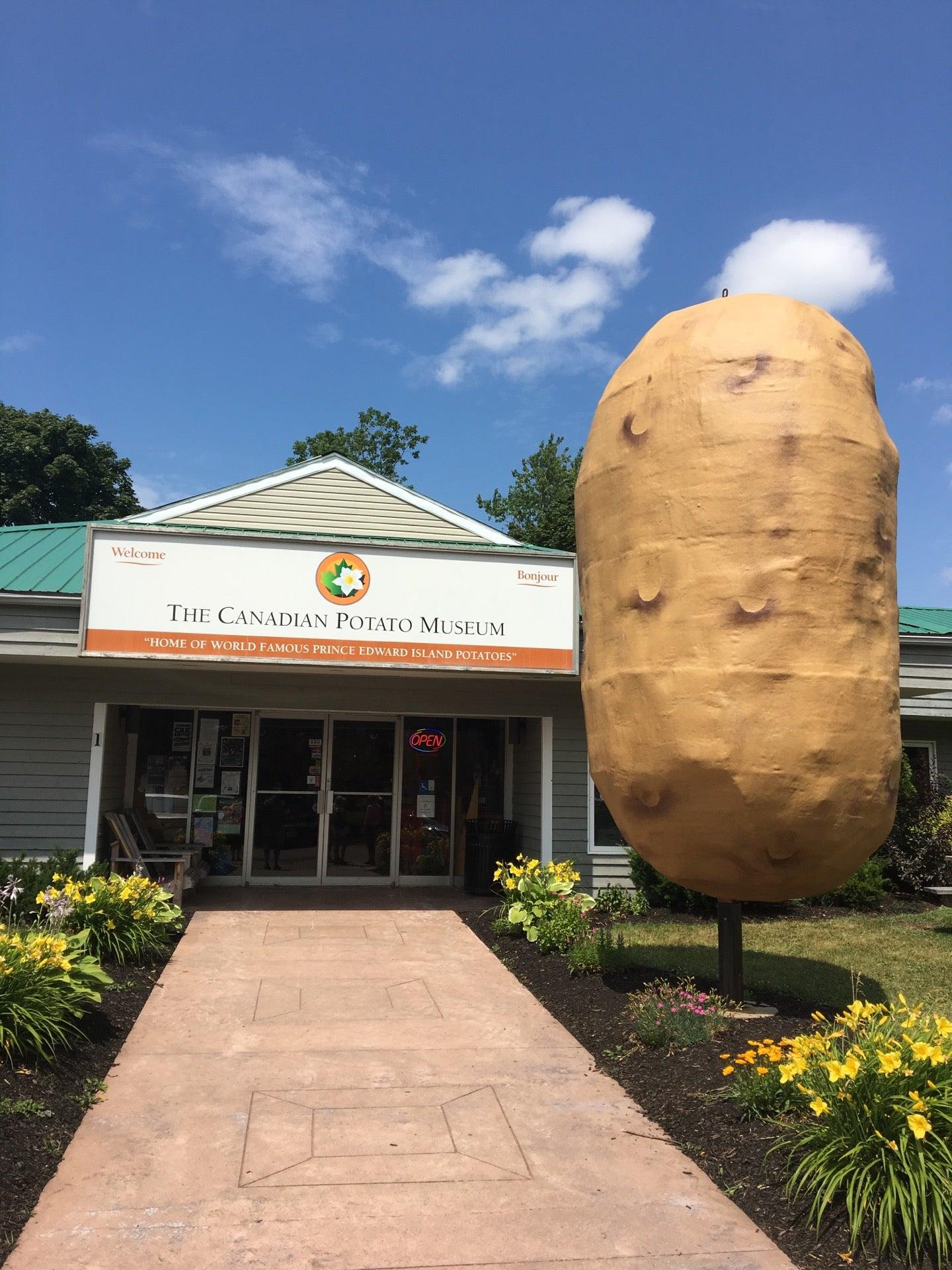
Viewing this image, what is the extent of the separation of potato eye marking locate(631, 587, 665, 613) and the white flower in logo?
→ 208 inches

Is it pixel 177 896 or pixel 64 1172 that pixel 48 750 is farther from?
pixel 64 1172

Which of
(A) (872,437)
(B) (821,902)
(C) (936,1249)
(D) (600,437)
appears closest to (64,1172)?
(C) (936,1249)

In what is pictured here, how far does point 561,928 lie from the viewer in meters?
8.66

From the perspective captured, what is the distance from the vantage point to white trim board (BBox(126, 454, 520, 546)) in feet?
40.7

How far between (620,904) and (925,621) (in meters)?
8.82

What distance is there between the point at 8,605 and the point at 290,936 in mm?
4623

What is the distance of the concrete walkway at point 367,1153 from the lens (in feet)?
12.1

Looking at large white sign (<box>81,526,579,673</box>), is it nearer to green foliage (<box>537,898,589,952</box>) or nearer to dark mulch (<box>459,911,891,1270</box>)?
green foliage (<box>537,898,589,952</box>)

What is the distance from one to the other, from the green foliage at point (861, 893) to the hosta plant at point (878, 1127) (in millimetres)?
7992

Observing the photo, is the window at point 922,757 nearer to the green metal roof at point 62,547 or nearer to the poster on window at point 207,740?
the green metal roof at point 62,547

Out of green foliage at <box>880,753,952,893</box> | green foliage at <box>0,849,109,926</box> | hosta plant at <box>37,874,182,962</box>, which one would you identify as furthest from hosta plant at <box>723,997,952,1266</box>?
green foliage at <box>880,753,952,893</box>

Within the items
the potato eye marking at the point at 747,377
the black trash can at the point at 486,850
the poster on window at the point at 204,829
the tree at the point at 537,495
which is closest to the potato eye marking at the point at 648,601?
the potato eye marking at the point at 747,377

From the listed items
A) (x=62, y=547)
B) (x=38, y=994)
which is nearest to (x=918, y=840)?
(x=38, y=994)

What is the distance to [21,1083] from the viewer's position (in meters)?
5.06
